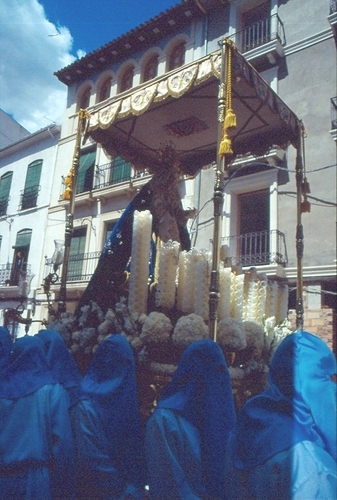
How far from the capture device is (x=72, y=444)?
207 centimetres

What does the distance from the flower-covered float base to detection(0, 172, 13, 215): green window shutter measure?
432 inches

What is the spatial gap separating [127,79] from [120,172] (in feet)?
7.85

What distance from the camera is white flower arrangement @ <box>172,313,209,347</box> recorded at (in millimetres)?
2869

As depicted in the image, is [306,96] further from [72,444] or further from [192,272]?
[72,444]

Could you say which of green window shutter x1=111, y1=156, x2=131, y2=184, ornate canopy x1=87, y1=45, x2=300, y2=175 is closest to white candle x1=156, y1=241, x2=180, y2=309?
ornate canopy x1=87, y1=45, x2=300, y2=175

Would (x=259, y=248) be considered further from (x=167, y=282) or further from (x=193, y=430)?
(x=193, y=430)

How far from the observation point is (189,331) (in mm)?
2883

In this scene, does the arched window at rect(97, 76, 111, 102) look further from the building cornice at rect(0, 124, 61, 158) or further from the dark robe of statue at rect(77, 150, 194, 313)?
the dark robe of statue at rect(77, 150, 194, 313)

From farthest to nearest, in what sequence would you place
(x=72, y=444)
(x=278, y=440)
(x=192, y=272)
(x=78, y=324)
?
(x=78, y=324) < (x=192, y=272) < (x=72, y=444) < (x=278, y=440)

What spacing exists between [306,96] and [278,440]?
7331 mm

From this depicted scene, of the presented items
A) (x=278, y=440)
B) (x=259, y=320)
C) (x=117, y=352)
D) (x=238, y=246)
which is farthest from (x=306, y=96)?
(x=278, y=440)

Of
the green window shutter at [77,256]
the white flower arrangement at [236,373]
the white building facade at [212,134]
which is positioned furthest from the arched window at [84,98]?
the white flower arrangement at [236,373]

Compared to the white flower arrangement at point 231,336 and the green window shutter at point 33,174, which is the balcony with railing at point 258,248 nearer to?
the white flower arrangement at point 231,336

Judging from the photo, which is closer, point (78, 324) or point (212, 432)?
point (212, 432)
